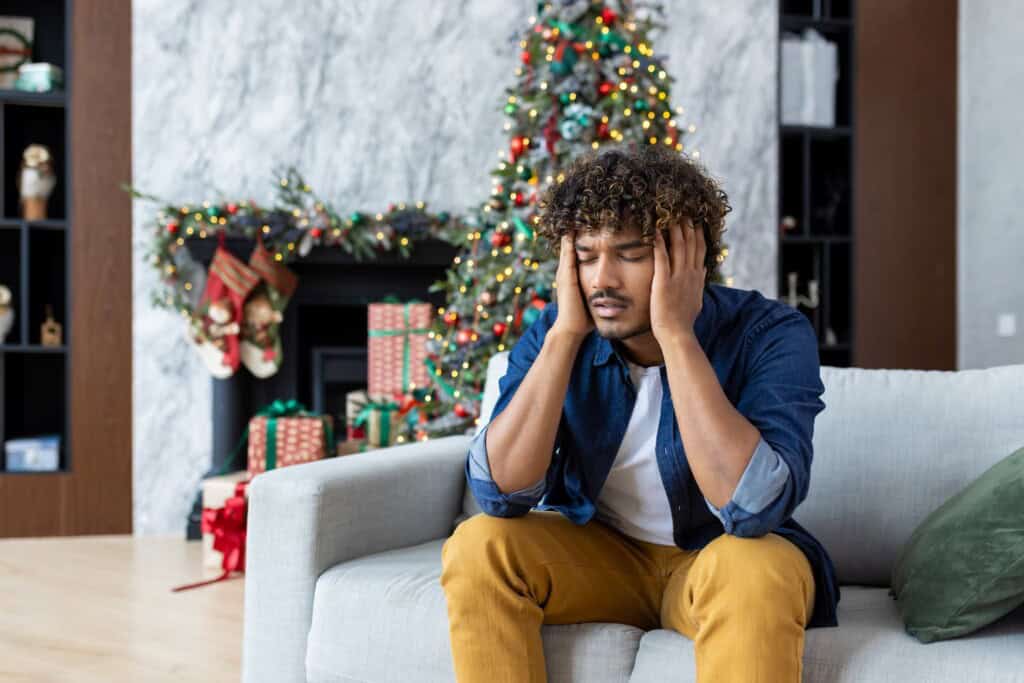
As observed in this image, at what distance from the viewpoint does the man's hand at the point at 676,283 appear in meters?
1.43

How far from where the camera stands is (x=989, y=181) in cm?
450

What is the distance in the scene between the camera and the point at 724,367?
1512 millimetres

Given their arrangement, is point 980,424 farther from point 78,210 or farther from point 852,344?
point 78,210

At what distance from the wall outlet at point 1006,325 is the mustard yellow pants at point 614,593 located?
3422 mm

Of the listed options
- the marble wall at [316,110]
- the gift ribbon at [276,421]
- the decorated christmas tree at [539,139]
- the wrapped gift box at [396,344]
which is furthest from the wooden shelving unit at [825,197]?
the gift ribbon at [276,421]

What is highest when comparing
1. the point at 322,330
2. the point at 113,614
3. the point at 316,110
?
the point at 316,110

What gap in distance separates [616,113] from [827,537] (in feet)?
→ 6.18

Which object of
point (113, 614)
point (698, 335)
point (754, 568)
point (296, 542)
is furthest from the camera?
point (113, 614)

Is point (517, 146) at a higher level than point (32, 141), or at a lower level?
lower

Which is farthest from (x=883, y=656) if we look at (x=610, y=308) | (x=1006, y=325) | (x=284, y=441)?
(x=1006, y=325)

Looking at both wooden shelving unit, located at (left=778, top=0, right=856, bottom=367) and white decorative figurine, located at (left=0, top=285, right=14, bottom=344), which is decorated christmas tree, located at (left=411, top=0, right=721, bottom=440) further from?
white decorative figurine, located at (left=0, top=285, right=14, bottom=344)

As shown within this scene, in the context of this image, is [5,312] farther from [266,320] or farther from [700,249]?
[700,249]

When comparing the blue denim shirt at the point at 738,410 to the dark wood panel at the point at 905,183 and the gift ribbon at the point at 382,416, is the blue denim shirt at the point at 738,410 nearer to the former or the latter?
the gift ribbon at the point at 382,416

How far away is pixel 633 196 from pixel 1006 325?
3553 millimetres
